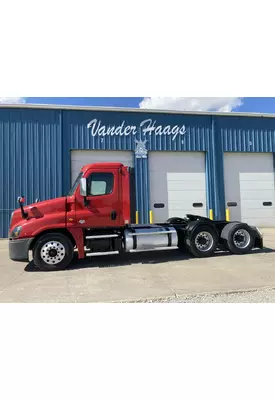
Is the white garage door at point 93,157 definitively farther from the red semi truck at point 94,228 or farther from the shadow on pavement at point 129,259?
the shadow on pavement at point 129,259

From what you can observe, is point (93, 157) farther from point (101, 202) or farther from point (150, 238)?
point (150, 238)

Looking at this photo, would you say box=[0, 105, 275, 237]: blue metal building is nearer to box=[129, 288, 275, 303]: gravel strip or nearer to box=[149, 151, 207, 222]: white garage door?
box=[149, 151, 207, 222]: white garage door

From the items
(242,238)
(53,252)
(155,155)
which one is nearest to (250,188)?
(155,155)

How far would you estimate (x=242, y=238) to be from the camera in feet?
23.4

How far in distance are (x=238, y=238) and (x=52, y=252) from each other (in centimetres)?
511

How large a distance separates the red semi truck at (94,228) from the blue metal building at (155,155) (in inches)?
217

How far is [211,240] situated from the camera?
6.92 metres

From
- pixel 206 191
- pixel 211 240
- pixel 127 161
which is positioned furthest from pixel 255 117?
pixel 211 240

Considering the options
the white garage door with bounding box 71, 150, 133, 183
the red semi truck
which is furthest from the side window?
the white garage door with bounding box 71, 150, 133, 183

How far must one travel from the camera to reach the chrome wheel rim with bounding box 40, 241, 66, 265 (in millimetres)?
5777

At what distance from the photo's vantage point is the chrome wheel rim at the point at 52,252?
5777mm

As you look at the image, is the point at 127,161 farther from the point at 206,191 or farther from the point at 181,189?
the point at 206,191

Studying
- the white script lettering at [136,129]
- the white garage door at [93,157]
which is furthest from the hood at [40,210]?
the white script lettering at [136,129]

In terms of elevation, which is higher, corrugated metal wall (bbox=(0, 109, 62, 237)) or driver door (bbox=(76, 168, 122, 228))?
corrugated metal wall (bbox=(0, 109, 62, 237))
